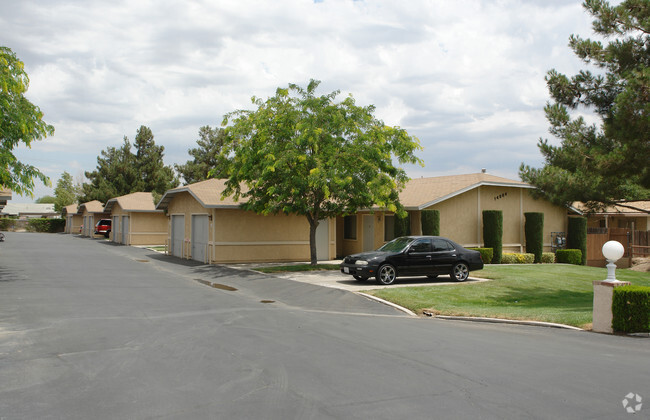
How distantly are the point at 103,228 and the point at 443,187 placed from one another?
123 feet

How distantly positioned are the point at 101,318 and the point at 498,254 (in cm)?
1908

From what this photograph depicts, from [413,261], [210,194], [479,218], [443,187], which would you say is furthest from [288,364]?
[443,187]

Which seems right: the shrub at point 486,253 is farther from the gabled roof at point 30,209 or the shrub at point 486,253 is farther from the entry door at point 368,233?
the gabled roof at point 30,209

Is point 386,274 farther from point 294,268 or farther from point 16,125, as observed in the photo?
point 16,125

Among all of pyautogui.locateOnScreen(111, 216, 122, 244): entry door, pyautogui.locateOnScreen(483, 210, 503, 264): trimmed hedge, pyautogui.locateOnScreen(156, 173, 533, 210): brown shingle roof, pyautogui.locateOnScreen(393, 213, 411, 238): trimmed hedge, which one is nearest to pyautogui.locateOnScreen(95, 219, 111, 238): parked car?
pyautogui.locateOnScreen(111, 216, 122, 244): entry door

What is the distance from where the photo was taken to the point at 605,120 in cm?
1490

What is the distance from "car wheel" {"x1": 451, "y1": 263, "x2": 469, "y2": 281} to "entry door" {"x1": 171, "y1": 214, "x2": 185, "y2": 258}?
1577cm

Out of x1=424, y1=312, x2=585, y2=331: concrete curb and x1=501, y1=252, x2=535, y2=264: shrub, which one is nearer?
x1=424, y1=312, x2=585, y2=331: concrete curb

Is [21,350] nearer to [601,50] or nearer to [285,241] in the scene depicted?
[601,50]

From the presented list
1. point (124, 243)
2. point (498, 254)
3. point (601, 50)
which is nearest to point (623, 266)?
point (498, 254)

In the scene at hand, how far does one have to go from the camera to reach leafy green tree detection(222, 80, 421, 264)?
66.3 feet

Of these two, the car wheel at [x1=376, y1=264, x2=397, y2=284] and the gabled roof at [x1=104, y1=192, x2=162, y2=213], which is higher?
the gabled roof at [x1=104, y1=192, x2=162, y2=213]

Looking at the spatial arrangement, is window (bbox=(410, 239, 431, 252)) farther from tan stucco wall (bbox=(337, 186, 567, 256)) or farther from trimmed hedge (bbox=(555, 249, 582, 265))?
trimmed hedge (bbox=(555, 249, 582, 265))

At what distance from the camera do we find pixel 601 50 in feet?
49.8
